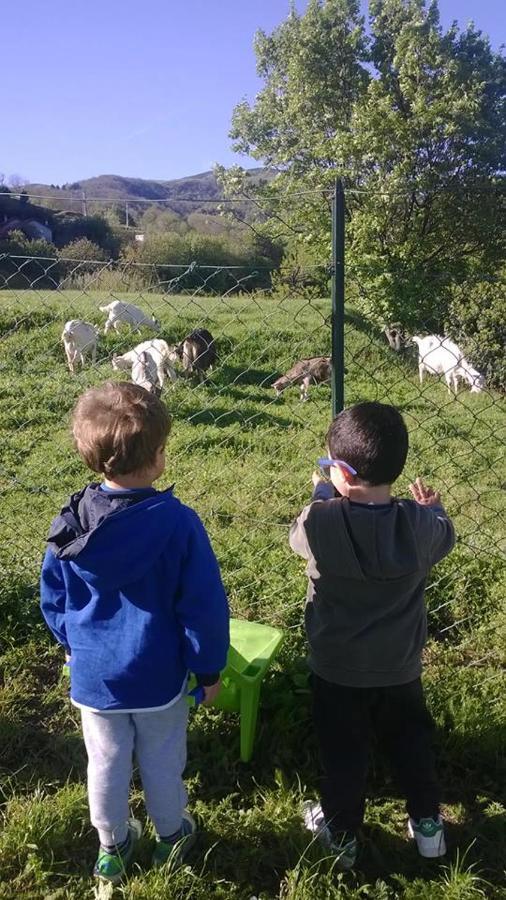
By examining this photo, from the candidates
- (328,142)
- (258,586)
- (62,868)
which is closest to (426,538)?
(62,868)

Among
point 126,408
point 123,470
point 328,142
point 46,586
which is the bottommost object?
point 46,586

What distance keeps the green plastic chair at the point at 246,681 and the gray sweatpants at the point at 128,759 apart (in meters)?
0.42

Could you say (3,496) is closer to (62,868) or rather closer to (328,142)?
(62,868)

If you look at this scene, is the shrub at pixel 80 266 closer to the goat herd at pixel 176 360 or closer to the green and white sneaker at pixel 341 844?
the goat herd at pixel 176 360

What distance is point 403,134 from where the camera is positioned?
15305mm

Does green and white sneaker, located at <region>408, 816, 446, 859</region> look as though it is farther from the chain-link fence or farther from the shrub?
the shrub

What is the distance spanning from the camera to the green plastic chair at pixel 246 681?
6.72 feet

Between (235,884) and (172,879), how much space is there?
17 centimetres

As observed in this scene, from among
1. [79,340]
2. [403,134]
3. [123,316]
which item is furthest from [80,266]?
[403,134]

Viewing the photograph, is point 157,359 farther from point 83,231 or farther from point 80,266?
point 83,231

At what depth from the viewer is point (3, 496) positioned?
4.62 m

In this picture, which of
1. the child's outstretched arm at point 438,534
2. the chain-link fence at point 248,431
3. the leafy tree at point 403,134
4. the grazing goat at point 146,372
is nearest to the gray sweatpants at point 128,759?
the child's outstretched arm at point 438,534

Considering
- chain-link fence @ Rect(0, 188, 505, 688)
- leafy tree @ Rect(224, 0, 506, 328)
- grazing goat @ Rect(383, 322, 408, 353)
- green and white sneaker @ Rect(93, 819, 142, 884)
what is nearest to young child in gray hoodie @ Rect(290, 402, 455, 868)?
green and white sneaker @ Rect(93, 819, 142, 884)

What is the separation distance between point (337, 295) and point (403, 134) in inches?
594
